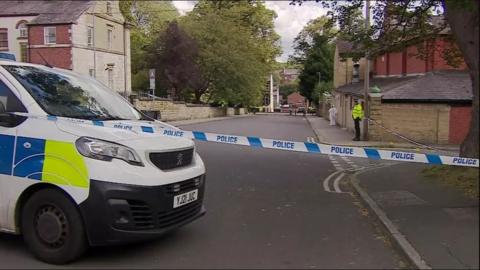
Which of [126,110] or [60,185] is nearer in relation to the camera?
[60,185]

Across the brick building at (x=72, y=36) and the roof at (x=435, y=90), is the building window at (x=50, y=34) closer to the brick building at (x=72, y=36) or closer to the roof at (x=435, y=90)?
the brick building at (x=72, y=36)

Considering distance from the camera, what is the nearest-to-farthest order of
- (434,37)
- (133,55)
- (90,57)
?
1. (434,37)
2. (90,57)
3. (133,55)

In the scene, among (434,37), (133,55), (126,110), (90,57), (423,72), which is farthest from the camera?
(133,55)

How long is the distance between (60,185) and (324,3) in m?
11.4

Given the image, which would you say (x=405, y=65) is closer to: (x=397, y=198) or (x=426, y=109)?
(x=426, y=109)

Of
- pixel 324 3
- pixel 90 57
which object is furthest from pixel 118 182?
pixel 90 57

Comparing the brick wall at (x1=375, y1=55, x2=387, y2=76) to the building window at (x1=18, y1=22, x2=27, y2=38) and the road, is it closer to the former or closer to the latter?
the road

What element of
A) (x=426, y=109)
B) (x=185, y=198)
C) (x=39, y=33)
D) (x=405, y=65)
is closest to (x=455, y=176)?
(x=185, y=198)

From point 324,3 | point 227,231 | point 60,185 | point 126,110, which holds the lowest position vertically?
point 227,231

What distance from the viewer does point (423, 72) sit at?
2847cm

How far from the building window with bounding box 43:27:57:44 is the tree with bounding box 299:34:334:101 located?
1355 inches

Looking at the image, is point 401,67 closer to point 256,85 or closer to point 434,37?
point 434,37

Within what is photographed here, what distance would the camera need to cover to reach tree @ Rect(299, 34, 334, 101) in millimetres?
69875

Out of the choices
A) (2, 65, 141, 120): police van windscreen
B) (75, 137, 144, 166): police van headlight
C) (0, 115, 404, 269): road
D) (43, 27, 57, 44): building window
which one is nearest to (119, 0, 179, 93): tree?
(43, 27, 57, 44): building window
